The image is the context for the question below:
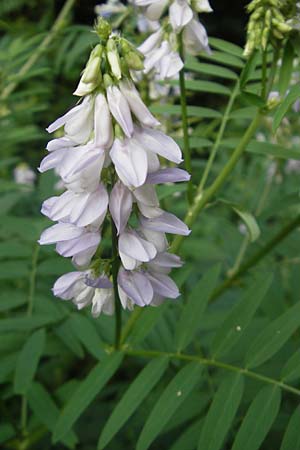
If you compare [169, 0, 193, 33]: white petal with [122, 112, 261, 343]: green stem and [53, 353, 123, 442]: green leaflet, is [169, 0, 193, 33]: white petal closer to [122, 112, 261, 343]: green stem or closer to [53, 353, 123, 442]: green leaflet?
[122, 112, 261, 343]: green stem

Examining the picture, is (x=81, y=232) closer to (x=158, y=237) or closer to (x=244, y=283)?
(x=158, y=237)

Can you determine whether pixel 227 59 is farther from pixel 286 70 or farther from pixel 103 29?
pixel 103 29

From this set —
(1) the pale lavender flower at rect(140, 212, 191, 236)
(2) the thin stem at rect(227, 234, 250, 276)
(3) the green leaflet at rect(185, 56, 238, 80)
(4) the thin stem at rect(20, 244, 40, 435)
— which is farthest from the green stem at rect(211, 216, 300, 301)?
(1) the pale lavender flower at rect(140, 212, 191, 236)

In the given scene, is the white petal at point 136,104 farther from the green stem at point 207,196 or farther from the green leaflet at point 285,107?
the green stem at point 207,196

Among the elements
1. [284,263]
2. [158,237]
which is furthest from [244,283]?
[158,237]

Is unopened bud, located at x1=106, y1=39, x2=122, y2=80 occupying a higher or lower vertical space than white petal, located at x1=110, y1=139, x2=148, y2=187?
higher

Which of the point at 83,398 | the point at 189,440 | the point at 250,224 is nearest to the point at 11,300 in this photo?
the point at 83,398

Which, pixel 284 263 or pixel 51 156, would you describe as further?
pixel 284 263
